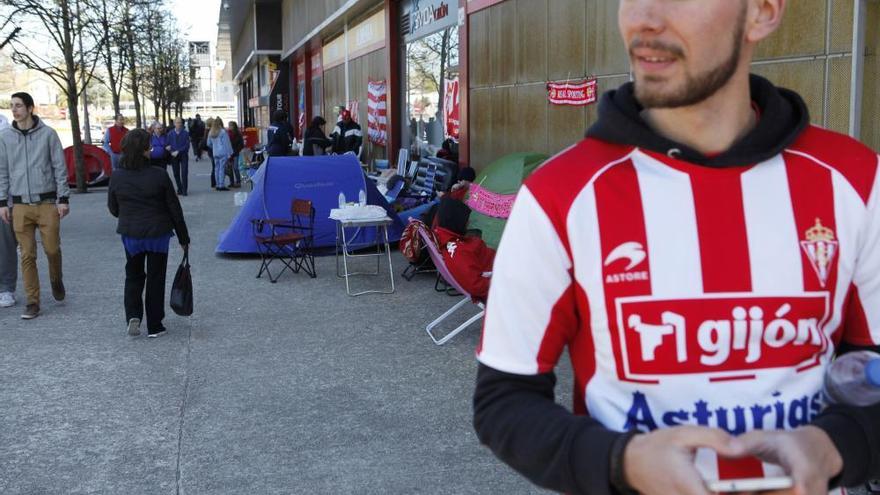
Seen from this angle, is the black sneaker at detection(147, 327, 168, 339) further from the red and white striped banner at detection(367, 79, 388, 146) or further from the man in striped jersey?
the red and white striped banner at detection(367, 79, 388, 146)

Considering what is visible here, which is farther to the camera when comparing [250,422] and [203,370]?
[203,370]

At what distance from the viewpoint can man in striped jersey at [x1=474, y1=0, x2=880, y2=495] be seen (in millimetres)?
1318

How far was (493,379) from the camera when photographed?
1.35 metres

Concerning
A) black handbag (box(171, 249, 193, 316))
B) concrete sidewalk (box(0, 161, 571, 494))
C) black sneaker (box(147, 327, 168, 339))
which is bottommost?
concrete sidewalk (box(0, 161, 571, 494))

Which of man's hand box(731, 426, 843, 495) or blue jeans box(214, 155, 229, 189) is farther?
blue jeans box(214, 155, 229, 189)

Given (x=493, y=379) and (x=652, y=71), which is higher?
(x=652, y=71)

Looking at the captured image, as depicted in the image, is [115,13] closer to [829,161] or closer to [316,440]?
[316,440]

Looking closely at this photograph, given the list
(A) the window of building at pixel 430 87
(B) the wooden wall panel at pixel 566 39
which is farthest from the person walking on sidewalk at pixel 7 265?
(A) the window of building at pixel 430 87

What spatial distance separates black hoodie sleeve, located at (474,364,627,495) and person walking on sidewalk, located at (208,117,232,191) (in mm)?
20887

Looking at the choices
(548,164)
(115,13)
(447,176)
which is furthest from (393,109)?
(548,164)

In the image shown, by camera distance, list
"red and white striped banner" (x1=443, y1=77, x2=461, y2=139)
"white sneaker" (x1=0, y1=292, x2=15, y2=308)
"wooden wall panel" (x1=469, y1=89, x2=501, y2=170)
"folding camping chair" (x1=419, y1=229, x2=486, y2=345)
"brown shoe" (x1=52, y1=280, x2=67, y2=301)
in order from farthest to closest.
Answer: "red and white striped banner" (x1=443, y1=77, x2=461, y2=139) → "wooden wall panel" (x1=469, y1=89, x2=501, y2=170) → "brown shoe" (x1=52, y1=280, x2=67, y2=301) → "white sneaker" (x1=0, y1=292, x2=15, y2=308) → "folding camping chair" (x1=419, y1=229, x2=486, y2=345)

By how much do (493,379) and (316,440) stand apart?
365 centimetres

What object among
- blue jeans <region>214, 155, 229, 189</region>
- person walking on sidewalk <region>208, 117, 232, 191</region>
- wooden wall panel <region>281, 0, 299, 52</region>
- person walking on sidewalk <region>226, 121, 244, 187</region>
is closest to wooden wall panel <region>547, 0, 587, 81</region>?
person walking on sidewalk <region>208, 117, 232, 191</region>

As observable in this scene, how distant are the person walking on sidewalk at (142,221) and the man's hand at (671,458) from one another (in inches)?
252
